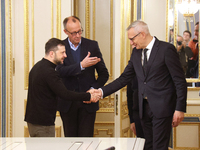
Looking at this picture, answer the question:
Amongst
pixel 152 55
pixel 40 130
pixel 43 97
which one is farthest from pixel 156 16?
pixel 40 130

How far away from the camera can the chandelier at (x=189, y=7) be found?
4344 mm

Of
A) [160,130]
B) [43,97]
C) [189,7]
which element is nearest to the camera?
[160,130]

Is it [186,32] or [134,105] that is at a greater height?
[186,32]

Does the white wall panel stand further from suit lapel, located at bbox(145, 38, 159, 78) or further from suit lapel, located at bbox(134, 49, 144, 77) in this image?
suit lapel, located at bbox(145, 38, 159, 78)

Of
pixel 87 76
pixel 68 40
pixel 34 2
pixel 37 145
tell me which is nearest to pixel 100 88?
pixel 87 76

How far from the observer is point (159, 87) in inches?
106

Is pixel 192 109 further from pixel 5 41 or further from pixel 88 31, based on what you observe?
pixel 5 41

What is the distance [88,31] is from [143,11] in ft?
3.21

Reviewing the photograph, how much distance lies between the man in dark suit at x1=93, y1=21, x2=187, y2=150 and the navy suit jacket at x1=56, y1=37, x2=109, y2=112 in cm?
54

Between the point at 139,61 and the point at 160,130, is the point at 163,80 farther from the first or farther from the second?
the point at 160,130

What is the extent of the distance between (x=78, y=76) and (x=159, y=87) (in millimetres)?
891

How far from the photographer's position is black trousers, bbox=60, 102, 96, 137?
3.09 meters

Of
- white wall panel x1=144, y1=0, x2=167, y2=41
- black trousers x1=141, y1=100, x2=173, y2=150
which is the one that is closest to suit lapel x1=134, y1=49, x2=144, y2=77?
black trousers x1=141, y1=100, x2=173, y2=150

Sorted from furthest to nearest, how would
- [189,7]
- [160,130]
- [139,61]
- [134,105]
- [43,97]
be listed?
[189,7]
[134,105]
[139,61]
[43,97]
[160,130]
